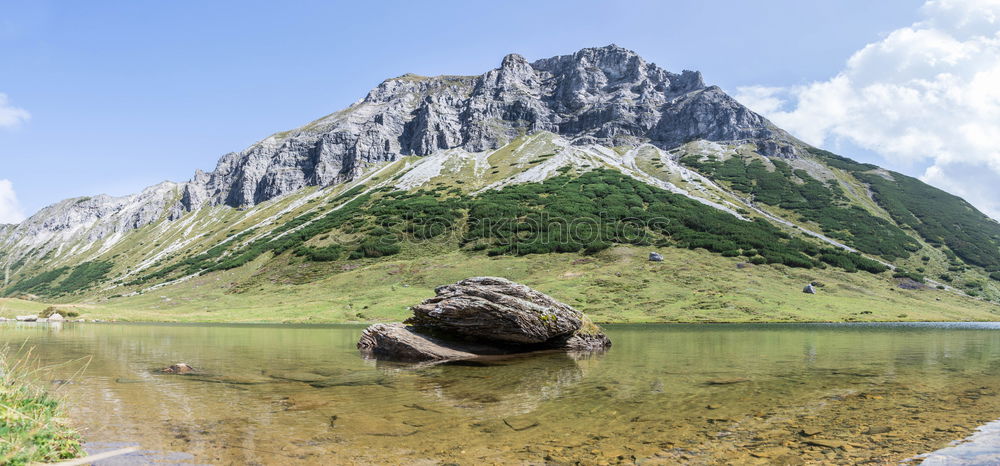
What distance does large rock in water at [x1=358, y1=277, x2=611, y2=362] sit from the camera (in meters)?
31.9

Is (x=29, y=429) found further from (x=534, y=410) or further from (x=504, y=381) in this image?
(x=504, y=381)

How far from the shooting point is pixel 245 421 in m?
12.5

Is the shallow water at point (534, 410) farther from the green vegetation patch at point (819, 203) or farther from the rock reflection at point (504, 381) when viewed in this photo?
the green vegetation patch at point (819, 203)

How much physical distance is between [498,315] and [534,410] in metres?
18.5

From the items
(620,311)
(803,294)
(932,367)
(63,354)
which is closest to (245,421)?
(63,354)

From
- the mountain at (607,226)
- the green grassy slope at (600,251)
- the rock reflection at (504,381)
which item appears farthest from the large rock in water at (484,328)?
the mountain at (607,226)

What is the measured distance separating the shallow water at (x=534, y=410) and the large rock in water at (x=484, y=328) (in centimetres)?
633

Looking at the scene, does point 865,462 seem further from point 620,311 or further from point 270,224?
point 270,224

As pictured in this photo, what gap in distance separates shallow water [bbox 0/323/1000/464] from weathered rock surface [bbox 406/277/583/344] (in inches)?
273

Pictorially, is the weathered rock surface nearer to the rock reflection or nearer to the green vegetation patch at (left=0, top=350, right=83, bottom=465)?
the rock reflection

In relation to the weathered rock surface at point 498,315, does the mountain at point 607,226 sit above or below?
above

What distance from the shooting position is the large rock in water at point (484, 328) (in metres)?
31.9

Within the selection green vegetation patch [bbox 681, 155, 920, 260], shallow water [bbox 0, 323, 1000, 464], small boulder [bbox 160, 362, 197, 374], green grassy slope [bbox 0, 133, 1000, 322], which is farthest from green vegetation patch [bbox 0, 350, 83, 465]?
green vegetation patch [bbox 681, 155, 920, 260]

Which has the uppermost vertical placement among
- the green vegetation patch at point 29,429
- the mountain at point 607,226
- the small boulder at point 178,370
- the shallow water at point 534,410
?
the mountain at point 607,226
